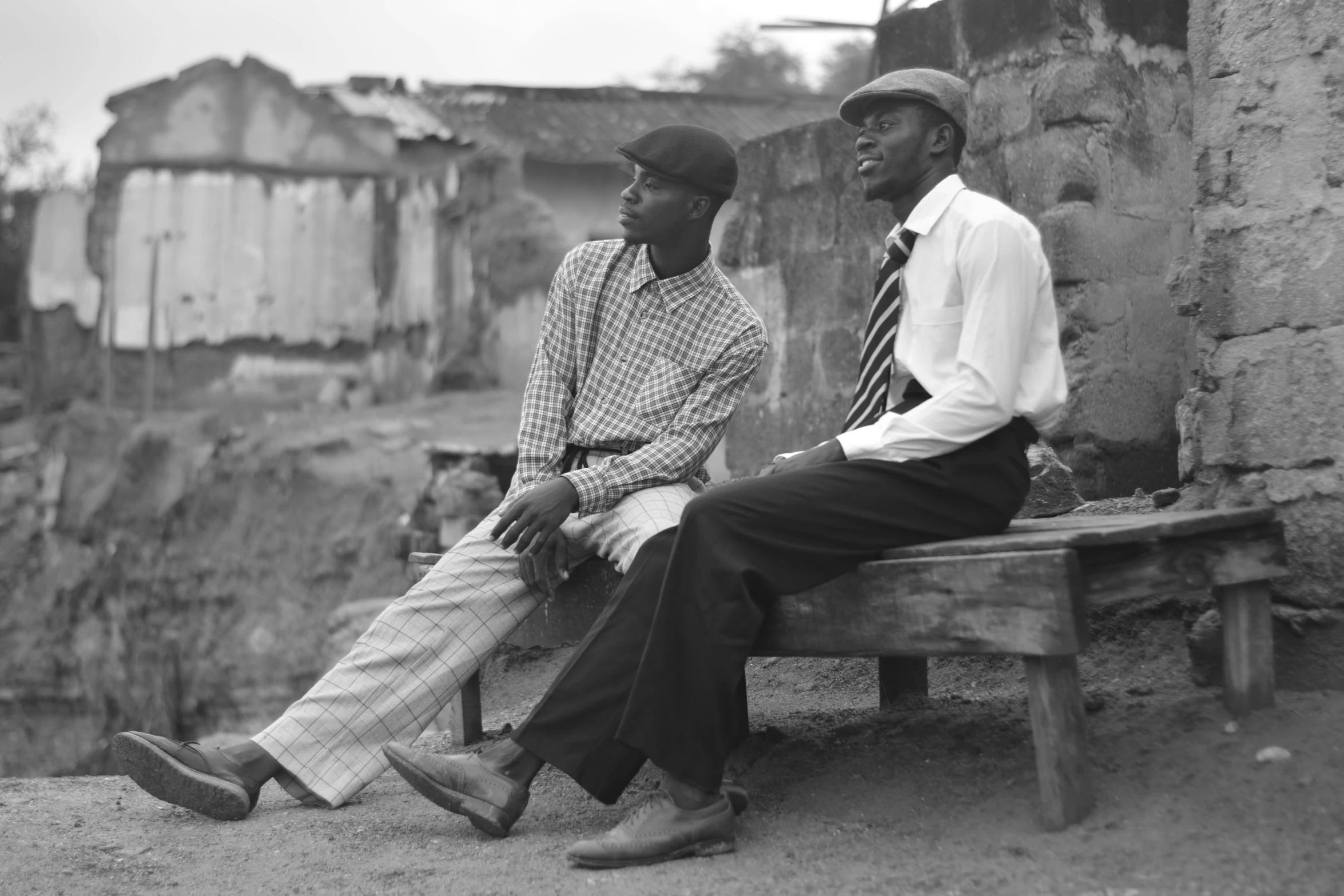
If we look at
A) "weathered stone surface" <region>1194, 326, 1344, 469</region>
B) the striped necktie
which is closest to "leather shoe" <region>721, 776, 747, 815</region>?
the striped necktie

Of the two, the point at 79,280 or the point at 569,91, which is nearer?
the point at 79,280

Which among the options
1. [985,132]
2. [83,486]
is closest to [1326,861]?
[985,132]

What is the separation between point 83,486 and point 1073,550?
36.9 ft

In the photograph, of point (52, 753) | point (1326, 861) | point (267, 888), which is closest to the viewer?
point (1326, 861)

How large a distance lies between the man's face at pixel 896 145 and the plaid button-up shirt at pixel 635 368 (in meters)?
0.62

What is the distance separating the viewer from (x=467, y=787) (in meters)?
3.18

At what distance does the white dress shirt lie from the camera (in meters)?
2.90

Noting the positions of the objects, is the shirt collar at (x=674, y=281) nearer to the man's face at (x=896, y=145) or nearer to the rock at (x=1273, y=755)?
Answer: the man's face at (x=896, y=145)

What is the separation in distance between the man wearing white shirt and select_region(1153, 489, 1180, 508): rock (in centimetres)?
71

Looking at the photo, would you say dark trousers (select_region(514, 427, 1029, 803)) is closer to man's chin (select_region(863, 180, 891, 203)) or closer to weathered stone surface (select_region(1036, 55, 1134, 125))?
man's chin (select_region(863, 180, 891, 203))

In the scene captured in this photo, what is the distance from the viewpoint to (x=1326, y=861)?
241cm

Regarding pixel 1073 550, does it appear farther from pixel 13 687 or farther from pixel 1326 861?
pixel 13 687

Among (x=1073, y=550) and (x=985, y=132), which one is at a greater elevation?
(x=985, y=132)

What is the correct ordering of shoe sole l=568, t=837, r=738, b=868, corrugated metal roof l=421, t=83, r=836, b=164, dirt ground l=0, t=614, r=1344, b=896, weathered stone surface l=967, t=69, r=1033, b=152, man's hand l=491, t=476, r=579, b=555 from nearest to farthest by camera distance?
dirt ground l=0, t=614, r=1344, b=896
shoe sole l=568, t=837, r=738, b=868
man's hand l=491, t=476, r=579, b=555
weathered stone surface l=967, t=69, r=1033, b=152
corrugated metal roof l=421, t=83, r=836, b=164
